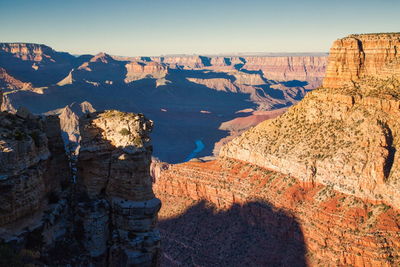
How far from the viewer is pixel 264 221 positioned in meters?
43.2

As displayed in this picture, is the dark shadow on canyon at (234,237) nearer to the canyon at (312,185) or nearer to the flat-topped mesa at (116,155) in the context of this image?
the canyon at (312,185)

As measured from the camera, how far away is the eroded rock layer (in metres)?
34.8

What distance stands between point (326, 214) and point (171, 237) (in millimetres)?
17840

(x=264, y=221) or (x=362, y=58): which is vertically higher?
(x=362, y=58)

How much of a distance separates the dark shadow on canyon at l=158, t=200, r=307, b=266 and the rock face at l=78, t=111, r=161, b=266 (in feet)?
71.9

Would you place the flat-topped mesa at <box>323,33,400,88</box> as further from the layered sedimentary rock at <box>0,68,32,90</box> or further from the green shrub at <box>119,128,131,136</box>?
the layered sedimentary rock at <box>0,68,32,90</box>

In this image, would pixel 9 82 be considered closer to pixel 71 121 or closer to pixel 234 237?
pixel 71 121

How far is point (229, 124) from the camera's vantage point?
195 m

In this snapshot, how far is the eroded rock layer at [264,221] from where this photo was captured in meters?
34.8

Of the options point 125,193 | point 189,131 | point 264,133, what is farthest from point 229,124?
point 125,193

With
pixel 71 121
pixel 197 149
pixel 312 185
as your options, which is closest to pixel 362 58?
pixel 312 185

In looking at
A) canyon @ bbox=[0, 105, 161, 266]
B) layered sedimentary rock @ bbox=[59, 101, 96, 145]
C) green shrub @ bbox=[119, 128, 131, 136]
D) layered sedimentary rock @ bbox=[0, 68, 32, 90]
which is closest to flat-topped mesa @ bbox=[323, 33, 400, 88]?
canyon @ bbox=[0, 105, 161, 266]

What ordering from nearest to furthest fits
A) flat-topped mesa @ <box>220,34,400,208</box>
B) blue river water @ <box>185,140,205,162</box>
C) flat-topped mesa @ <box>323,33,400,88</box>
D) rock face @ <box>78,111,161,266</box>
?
rock face @ <box>78,111,161,266</box>
flat-topped mesa @ <box>220,34,400,208</box>
flat-topped mesa @ <box>323,33,400,88</box>
blue river water @ <box>185,140,205,162</box>

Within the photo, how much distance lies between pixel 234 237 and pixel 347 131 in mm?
16980
